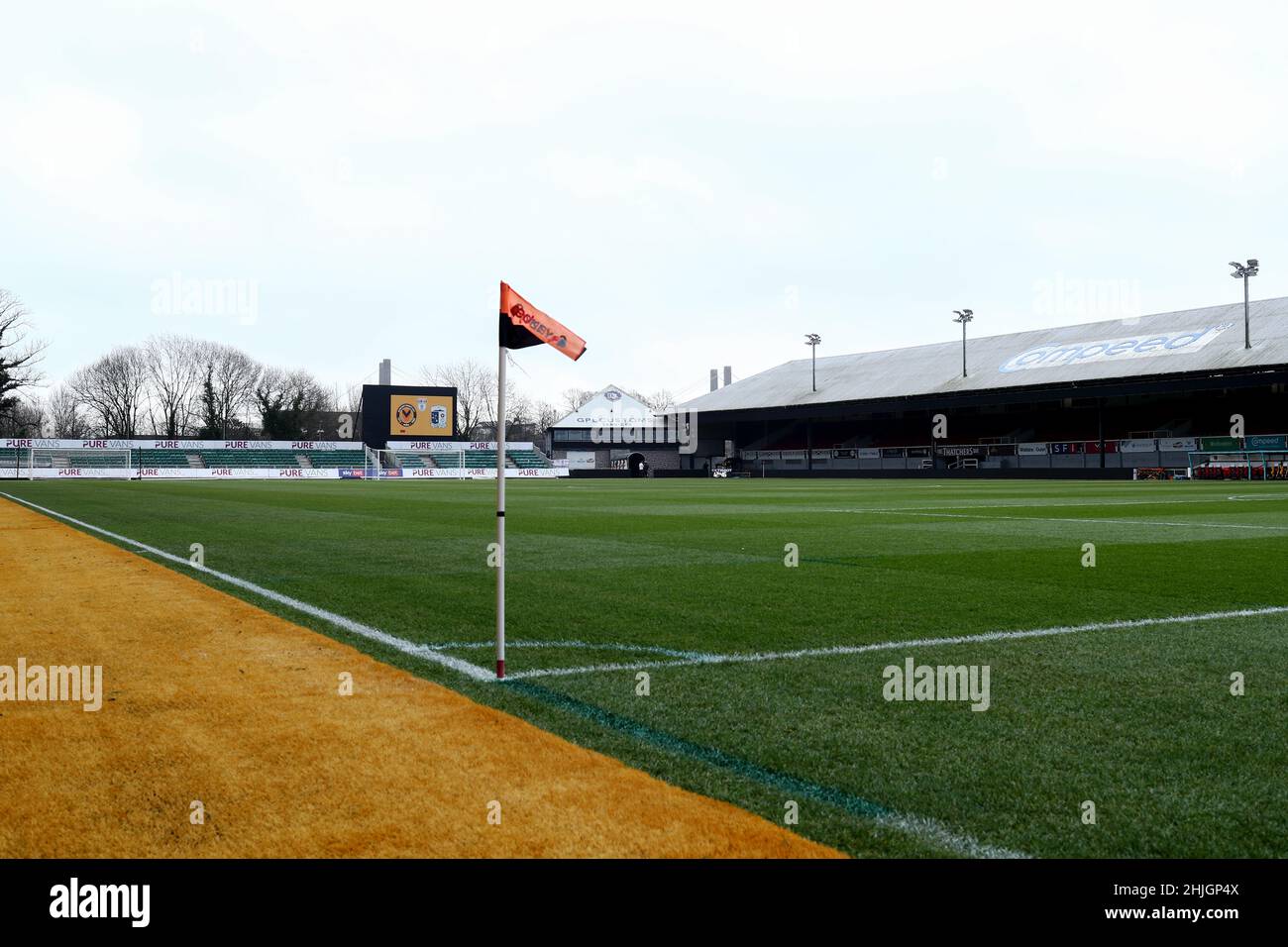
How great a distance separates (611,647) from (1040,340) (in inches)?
2494

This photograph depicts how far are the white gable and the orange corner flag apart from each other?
83681 millimetres

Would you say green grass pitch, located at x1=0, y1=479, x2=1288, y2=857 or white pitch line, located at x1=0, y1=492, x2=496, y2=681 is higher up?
white pitch line, located at x1=0, y1=492, x2=496, y2=681

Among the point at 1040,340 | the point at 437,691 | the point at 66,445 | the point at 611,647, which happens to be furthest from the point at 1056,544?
the point at 66,445

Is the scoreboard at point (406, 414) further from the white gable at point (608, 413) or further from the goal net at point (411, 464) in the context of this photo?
the white gable at point (608, 413)

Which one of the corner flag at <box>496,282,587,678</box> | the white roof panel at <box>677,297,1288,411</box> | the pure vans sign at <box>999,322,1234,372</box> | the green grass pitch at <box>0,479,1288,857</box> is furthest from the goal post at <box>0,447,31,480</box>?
the corner flag at <box>496,282,587,678</box>

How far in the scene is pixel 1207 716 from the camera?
4652 mm

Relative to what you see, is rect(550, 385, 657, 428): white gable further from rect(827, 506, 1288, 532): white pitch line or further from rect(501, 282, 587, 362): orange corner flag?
rect(501, 282, 587, 362): orange corner flag

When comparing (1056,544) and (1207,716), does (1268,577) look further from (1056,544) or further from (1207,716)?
(1207,716)

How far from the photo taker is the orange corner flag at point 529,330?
5977mm

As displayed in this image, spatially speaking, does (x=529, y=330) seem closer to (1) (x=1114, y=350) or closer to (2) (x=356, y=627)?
(2) (x=356, y=627)

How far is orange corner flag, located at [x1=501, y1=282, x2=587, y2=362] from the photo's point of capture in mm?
5977

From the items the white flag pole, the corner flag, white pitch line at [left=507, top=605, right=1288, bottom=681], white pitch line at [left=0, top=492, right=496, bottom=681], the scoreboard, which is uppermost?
the scoreboard

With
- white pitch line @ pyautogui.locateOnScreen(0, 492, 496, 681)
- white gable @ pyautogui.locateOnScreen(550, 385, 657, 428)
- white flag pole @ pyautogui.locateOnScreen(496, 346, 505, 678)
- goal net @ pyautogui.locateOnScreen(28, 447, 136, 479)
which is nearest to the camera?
white flag pole @ pyautogui.locateOnScreen(496, 346, 505, 678)

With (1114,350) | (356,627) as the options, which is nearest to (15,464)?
(356,627)
